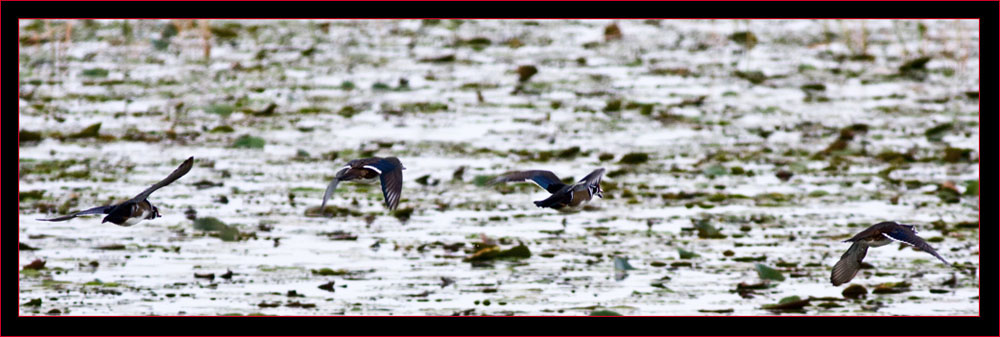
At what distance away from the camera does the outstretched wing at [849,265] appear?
6.96 meters

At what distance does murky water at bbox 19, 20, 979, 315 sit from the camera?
24.4 feet

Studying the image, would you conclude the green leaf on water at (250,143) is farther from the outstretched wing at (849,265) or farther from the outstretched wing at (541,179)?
the outstretched wing at (849,265)

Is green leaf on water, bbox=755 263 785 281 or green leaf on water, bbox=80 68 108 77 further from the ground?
green leaf on water, bbox=80 68 108 77

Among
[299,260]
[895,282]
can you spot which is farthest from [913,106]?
[299,260]

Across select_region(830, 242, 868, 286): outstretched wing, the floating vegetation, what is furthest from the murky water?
select_region(830, 242, 868, 286): outstretched wing

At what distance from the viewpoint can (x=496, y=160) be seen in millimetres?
10352

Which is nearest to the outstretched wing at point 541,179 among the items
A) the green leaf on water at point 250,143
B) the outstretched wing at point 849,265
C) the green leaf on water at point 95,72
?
the outstretched wing at point 849,265

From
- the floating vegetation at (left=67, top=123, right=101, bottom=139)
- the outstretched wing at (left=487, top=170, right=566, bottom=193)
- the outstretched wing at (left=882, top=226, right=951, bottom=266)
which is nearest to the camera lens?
the outstretched wing at (left=882, top=226, right=951, bottom=266)

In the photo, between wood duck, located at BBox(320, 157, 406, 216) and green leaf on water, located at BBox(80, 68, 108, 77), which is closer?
wood duck, located at BBox(320, 157, 406, 216)

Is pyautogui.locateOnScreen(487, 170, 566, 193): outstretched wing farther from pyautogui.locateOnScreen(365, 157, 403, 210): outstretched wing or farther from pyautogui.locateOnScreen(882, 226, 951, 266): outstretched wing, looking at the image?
pyautogui.locateOnScreen(882, 226, 951, 266): outstretched wing

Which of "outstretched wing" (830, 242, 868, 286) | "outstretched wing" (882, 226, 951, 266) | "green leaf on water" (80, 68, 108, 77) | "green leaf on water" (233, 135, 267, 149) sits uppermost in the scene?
"green leaf on water" (80, 68, 108, 77)

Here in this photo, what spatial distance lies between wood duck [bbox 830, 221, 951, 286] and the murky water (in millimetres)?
219

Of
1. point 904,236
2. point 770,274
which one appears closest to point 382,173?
point 770,274

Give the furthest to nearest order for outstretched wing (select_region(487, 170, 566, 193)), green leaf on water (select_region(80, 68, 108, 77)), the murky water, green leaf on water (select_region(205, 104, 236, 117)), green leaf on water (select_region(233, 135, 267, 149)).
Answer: green leaf on water (select_region(80, 68, 108, 77)), green leaf on water (select_region(205, 104, 236, 117)), green leaf on water (select_region(233, 135, 267, 149)), the murky water, outstretched wing (select_region(487, 170, 566, 193))
